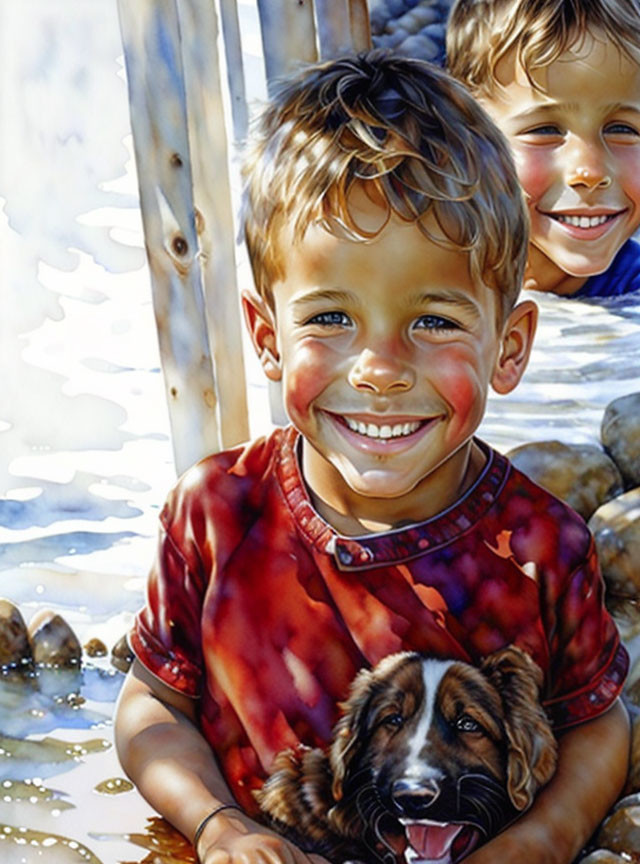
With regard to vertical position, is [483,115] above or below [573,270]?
Answer: above

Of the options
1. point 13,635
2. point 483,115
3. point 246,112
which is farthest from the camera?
point 13,635

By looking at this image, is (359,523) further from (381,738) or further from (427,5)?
(427,5)

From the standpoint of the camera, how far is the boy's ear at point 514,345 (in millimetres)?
1035

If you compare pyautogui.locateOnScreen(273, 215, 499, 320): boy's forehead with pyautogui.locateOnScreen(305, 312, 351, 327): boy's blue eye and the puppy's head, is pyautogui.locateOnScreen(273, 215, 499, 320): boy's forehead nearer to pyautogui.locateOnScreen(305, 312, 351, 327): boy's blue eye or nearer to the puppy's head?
pyautogui.locateOnScreen(305, 312, 351, 327): boy's blue eye

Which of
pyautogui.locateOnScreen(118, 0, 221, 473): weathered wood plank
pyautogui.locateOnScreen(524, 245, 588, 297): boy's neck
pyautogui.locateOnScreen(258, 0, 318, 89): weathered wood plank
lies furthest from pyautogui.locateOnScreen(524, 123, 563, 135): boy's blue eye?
pyautogui.locateOnScreen(118, 0, 221, 473): weathered wood plank

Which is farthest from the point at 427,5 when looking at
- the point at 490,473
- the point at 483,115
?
the point at 490,473

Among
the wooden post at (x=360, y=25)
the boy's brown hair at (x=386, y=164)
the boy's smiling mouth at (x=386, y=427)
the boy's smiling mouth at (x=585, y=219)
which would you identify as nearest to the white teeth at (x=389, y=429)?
the boy's smiling mouth at (x=386, y=427)

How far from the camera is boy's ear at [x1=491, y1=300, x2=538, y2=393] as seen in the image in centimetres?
104

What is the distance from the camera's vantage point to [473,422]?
1002mm

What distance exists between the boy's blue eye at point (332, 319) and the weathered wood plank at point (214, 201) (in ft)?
1.00

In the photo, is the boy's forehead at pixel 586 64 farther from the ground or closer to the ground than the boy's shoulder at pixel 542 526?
farther from the ground

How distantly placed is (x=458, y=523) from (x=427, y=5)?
1.75 feet

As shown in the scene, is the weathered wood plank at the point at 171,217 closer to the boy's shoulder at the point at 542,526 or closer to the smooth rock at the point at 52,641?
the smooth rock at the point at 52,641

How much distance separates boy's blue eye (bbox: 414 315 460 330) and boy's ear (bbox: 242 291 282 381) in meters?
0.13
